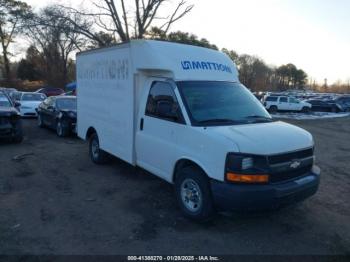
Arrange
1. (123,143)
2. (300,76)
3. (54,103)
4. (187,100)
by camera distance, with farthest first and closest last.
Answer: (300,76) → (54,103) → (123,143) → (187,100)

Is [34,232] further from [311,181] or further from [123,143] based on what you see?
[311,181]

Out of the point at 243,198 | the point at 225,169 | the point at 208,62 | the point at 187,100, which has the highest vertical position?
the point at 208,62

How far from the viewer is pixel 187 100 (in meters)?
5.03

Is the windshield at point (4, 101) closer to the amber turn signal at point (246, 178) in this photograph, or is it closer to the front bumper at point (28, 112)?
the front bumper at point (28, 112)

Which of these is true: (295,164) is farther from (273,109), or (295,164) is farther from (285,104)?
(273,109)

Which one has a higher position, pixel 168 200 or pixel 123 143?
pixel 123 143

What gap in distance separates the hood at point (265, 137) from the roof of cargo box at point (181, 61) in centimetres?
124

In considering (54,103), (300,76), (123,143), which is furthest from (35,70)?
(300,76)

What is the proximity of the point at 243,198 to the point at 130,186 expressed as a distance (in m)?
2.99

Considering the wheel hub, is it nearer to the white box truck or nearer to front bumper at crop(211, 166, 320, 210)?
the white box truck

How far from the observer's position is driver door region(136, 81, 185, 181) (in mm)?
5145

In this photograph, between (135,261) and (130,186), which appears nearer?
(135,261)

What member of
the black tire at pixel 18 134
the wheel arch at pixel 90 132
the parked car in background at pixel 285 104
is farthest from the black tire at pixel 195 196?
the parked car in background at pixel 285 104

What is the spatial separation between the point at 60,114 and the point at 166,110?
8.13 meters
